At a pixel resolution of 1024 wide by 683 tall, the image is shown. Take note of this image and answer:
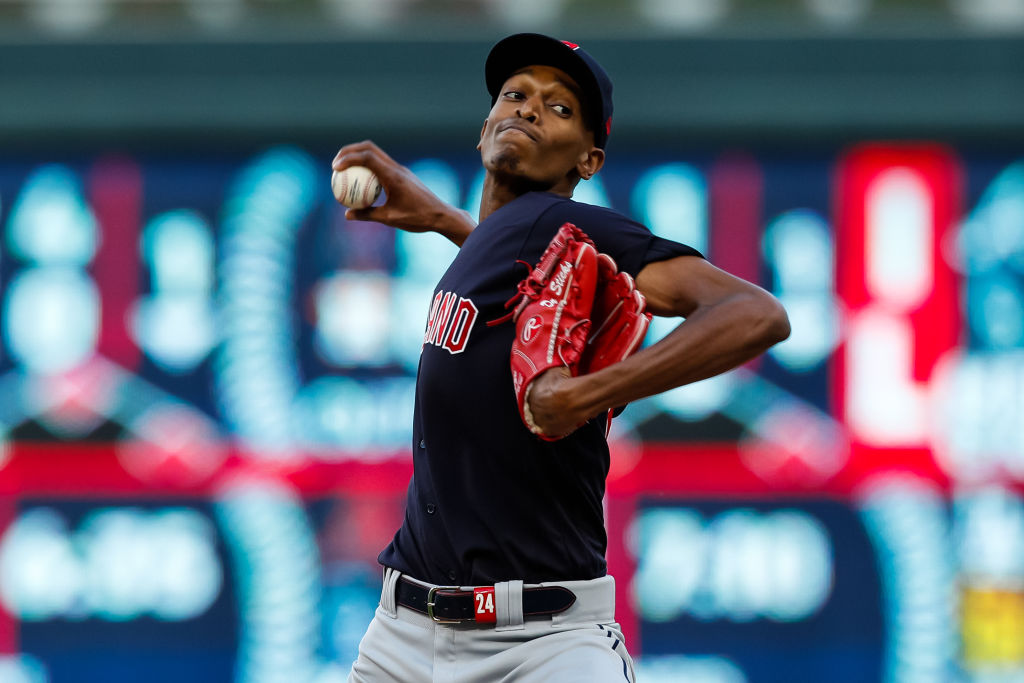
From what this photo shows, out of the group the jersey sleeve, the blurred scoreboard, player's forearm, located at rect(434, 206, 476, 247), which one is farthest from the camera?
the blurred scoreboard

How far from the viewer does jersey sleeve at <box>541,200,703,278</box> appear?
2.33 metres

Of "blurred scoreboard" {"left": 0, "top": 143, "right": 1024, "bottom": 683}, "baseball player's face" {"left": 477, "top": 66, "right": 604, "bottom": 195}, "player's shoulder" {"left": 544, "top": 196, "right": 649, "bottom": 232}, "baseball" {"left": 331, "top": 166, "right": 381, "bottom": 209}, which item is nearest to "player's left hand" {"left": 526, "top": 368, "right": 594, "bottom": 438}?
"player's shoulder" {"left": 544, "top": 196, "right": 649, "bottom": 232}

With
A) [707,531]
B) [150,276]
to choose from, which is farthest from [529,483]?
[150,276]

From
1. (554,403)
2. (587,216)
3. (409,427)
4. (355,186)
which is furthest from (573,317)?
(409,427)

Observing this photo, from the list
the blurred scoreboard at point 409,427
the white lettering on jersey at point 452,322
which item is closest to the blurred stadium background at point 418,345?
the blurred scoreboard at point 409,427

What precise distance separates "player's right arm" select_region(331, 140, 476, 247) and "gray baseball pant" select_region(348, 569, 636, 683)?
0.92 meters

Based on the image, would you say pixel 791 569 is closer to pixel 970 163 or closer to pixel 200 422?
pixel 970 163

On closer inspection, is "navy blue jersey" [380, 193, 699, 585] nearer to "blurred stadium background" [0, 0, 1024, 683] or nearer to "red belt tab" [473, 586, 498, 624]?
"red belt tab" [473, 586, 498, 624]

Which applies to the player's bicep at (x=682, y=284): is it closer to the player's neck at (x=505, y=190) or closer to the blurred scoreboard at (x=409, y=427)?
the player's neck at (x=505, y=190)

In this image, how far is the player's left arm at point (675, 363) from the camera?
2135 mm

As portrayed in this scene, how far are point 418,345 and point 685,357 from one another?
15.4 ft

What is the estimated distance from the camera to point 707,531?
666cm

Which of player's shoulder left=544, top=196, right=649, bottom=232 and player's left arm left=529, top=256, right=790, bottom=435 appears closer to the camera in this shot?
player's left arm left=529, top=256, right=790, bottom=435

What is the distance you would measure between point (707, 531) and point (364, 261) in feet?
6.61
